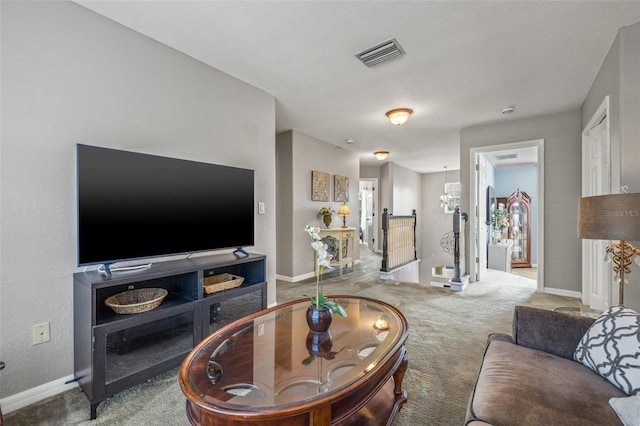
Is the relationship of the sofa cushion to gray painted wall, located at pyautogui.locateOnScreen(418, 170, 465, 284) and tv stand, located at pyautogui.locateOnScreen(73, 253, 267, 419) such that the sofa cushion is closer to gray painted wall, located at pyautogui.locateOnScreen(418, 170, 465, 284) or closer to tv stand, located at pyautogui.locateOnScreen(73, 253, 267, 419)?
tv stand, located at pyautogui.locateOnScreen(73, 253, 267, 419)

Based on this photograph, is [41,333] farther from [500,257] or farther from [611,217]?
[500,257]

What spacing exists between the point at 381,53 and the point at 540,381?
247 cm

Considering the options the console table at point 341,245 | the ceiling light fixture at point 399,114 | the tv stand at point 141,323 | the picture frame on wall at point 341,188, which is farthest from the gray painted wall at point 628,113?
the picture frame on wall at point 341,188

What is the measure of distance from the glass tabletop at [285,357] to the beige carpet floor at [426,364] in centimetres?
49

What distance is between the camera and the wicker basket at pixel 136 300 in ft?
5.75

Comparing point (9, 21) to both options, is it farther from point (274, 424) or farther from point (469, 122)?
point (469, 122)

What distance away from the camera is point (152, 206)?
6.68 ft

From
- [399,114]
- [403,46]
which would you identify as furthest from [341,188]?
[403,46]

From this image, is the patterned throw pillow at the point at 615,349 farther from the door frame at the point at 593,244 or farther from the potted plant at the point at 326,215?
the potted plant at the point at 326,215

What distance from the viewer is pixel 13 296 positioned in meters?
1.64

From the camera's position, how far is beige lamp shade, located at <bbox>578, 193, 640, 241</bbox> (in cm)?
141

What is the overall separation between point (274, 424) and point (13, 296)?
1.78 meters

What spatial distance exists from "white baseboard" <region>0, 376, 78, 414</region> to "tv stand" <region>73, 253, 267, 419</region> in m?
0.06

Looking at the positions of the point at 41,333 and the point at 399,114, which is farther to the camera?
the point at 399,114
